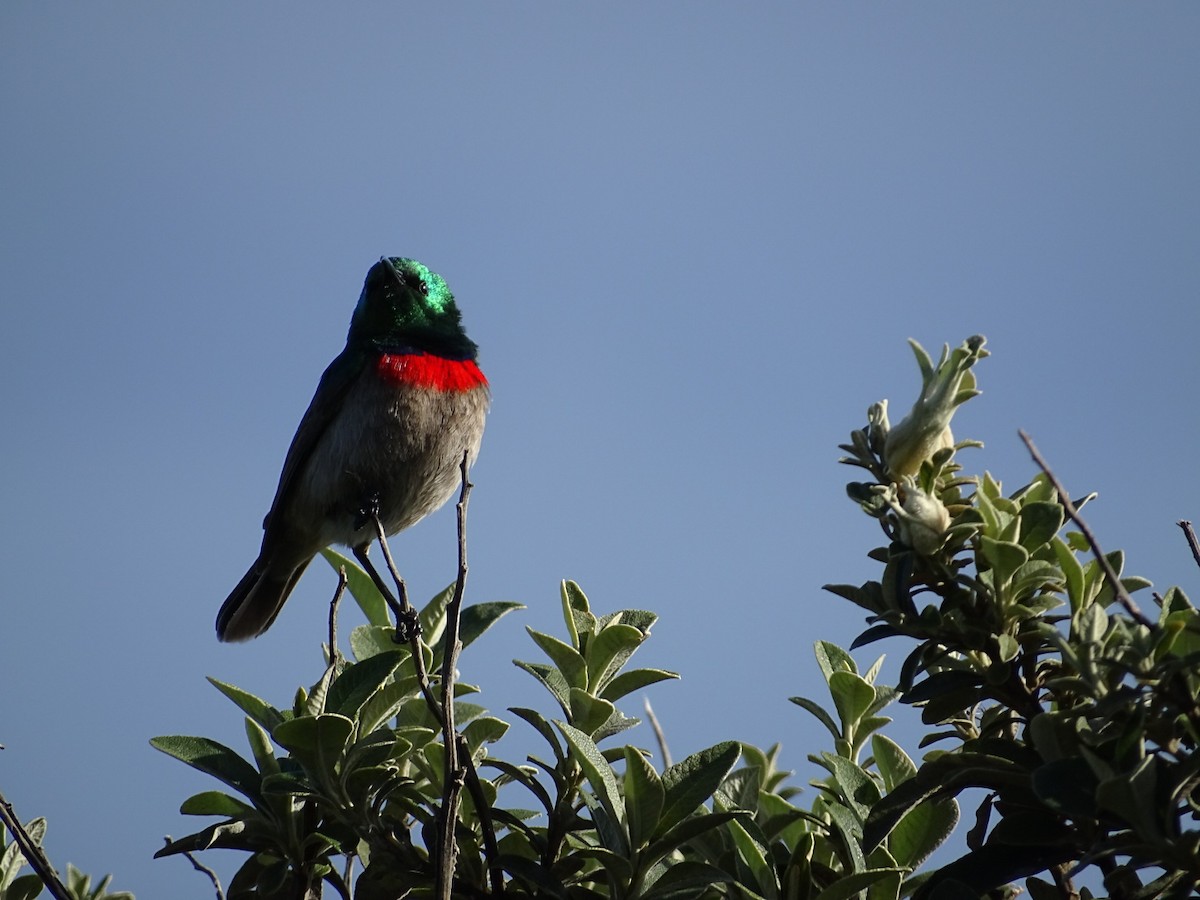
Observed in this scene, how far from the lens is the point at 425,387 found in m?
6.34

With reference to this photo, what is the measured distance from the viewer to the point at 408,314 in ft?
22.6

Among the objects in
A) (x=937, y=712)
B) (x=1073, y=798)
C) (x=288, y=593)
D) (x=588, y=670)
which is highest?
(x=288, y=593)

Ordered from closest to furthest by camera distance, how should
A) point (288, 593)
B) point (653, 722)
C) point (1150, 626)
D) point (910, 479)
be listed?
point (1150, 626) → point (910, 479) → point (653, 722) → point (288, 593)

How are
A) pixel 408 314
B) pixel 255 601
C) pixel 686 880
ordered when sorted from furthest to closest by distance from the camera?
1. pixel 255 601
2. pixel 408 314
3. pixel 686 880

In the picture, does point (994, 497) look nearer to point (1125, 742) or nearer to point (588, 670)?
point (1125, 742)

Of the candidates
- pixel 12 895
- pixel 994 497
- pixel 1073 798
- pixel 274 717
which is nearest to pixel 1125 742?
pixel 1073 798

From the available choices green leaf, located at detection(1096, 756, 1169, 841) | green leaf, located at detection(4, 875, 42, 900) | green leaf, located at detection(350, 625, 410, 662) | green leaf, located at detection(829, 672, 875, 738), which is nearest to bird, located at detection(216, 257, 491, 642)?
green leaf, located at detection(350, 625, 410, 662)

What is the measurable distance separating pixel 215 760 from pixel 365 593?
941 millimetres

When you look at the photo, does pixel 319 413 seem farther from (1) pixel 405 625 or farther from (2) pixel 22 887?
(2) pixel 22 887

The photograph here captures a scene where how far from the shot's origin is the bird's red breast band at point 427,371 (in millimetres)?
6332

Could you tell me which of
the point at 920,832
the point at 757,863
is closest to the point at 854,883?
the point at 757,863

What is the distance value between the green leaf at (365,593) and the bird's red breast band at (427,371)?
107 inches

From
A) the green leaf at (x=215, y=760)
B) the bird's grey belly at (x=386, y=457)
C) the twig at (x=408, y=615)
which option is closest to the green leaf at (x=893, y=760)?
the twig at (x=408, y=615)

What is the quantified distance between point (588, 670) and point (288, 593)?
4687mm
